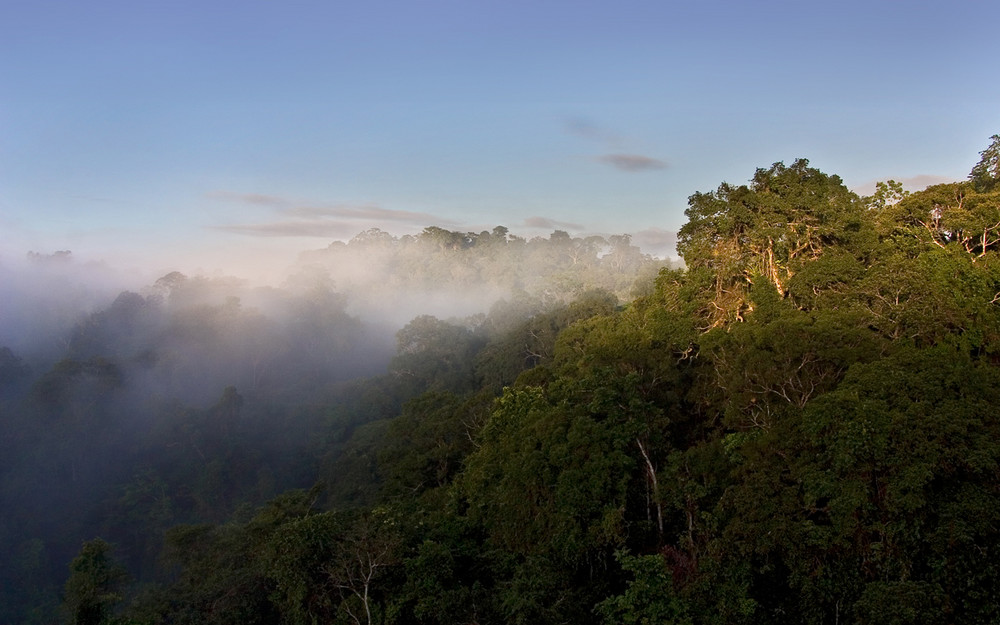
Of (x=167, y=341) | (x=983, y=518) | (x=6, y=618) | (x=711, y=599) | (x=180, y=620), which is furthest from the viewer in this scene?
(x=167, y=341)

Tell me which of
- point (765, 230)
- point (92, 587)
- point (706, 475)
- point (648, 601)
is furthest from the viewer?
point (765, 230)

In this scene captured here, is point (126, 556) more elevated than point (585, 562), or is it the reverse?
point (585, 562)

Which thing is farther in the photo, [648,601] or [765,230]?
[765,230]

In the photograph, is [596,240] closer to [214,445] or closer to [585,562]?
[214,445]

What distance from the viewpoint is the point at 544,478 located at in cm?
1456

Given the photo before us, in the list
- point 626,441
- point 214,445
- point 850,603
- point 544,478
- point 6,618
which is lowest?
point 6,618

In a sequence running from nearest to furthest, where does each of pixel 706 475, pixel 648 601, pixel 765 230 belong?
pixel 648 601
pixel 706 475
pixel 765 230

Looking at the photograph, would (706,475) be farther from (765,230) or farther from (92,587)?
(92,587)

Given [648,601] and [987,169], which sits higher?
[987,169]

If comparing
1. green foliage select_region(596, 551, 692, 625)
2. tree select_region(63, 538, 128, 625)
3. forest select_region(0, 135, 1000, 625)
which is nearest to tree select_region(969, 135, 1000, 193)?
forest select_region(0, 135, 1000, 625)

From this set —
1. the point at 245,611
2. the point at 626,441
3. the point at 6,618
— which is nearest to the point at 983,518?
the point at 626,441

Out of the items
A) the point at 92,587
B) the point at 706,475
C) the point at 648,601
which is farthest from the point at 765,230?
the point at 92,587

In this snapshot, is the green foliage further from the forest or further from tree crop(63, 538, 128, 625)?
tree crop(63, 538, 128, 625)

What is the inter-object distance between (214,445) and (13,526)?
11.1 metres
